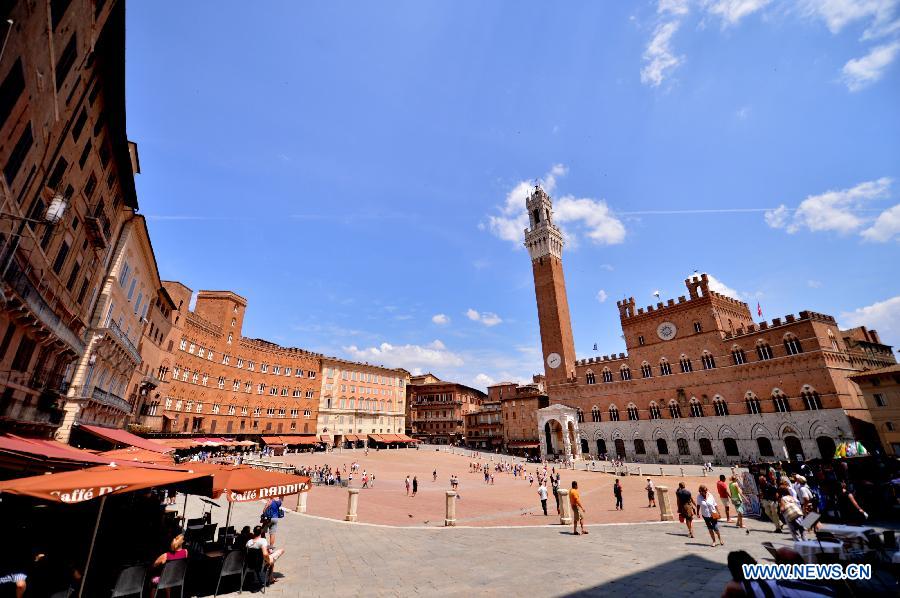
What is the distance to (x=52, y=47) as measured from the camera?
30.5 feet

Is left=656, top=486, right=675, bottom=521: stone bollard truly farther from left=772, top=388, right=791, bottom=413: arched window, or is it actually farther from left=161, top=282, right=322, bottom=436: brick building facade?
left=161, top=282, right=322, bottom=436: brick building facade

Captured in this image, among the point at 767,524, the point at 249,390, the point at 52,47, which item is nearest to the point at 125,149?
the point at 52,47

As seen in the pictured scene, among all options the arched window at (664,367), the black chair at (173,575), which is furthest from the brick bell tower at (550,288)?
the black chair at (173,575)

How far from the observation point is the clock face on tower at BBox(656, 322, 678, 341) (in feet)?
150

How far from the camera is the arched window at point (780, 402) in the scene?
3544cm

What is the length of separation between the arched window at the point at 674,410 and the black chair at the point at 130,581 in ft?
160

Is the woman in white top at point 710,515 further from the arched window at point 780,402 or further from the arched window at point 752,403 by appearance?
the arched window at point 752,403

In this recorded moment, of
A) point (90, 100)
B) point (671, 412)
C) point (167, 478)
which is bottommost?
point (167, 478)

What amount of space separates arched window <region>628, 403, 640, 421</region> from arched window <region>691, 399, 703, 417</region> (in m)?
6.28

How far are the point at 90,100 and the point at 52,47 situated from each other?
414 centimetres

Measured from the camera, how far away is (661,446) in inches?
1732

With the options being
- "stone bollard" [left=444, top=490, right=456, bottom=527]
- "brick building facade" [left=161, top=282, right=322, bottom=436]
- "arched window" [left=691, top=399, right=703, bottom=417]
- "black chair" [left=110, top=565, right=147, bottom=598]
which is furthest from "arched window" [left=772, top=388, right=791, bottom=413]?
"brick building facade" [left=161, top=282, right=322, bottom=436]

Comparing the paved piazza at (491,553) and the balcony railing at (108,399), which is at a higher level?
the balcony railing at (108,399)

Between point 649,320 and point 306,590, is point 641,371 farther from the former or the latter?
point 306,590
